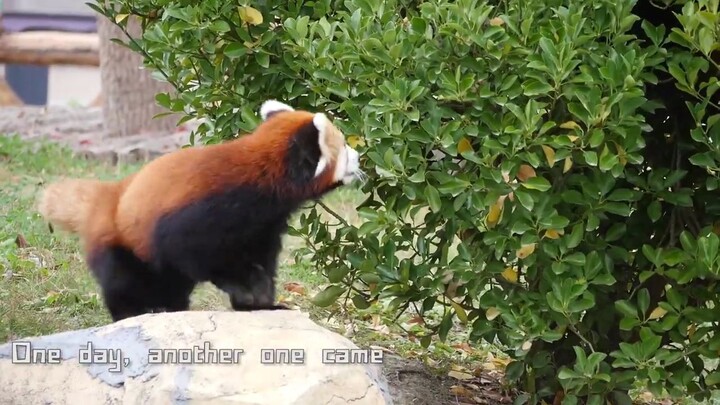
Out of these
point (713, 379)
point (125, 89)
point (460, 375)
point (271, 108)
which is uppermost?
point (271, 108)

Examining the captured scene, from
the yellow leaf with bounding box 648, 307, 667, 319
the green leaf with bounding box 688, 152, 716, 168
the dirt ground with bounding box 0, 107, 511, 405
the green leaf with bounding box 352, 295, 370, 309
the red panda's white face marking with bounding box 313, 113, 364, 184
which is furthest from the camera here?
the dirt ground with bounding box 0, 107, 511, 405

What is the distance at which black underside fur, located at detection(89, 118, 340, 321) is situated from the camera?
3.51m

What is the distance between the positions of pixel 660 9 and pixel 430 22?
2.80ft

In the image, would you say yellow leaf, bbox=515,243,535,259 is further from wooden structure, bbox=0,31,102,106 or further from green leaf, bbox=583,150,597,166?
wooden structure, bbox=0,31,102,106

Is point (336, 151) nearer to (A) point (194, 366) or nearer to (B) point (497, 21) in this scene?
(B) point (497, 21)

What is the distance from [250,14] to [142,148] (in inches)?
226

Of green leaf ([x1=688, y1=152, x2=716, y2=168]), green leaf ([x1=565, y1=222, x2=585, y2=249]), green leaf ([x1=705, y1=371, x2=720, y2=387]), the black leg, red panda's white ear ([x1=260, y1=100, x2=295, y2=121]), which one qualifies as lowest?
the black leg

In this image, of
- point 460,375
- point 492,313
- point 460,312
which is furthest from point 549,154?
point 460,375

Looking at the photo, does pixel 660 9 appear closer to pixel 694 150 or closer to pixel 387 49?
pixel 694 150

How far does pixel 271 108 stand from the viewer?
3715 millimetres

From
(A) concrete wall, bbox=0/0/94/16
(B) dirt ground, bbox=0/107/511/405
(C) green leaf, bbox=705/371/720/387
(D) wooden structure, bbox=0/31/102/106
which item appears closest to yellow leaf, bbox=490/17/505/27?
(C) green leaf, bbox=705/371/720/387

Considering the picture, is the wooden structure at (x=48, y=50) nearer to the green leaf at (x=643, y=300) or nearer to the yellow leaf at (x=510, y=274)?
the yellow leaf at (x=510, y=274)

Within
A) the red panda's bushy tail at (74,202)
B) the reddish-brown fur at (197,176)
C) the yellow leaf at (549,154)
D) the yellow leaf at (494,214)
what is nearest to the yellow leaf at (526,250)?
the yellow leaf at (494,214)

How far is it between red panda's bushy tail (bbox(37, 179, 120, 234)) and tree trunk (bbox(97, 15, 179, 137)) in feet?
18.1
